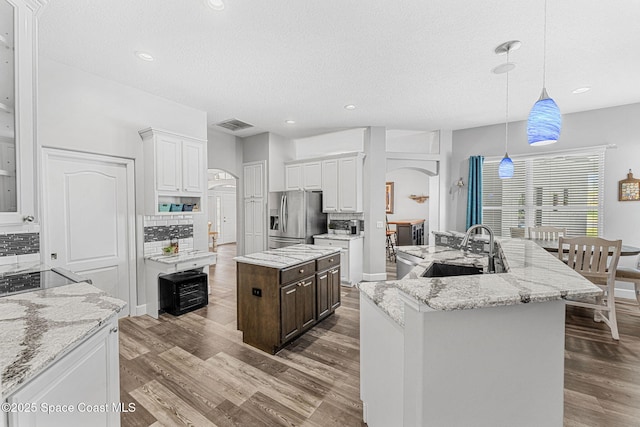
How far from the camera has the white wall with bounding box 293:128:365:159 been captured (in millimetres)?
5551

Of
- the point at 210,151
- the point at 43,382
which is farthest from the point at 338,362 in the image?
the point at 210,151

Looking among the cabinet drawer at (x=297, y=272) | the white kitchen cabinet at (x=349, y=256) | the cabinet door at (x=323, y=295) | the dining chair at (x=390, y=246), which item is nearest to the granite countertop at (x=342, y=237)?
the white kitchen cabinet at (x=349, y=256)

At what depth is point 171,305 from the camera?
11.3 feet

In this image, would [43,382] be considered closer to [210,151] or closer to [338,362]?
[338,362]

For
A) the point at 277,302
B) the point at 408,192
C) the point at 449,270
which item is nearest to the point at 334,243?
the point at 277,302

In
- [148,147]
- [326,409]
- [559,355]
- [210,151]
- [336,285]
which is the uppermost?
[210,151]

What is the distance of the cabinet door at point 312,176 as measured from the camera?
5.29m

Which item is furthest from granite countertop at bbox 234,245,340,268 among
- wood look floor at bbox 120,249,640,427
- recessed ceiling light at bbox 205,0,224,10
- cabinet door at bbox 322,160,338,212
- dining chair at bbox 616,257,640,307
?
dining chair at bbox 616,257,640,307

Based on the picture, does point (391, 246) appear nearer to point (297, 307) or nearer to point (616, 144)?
point (616, 144)

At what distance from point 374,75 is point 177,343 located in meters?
3.62

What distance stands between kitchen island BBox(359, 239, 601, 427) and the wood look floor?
0.98 meters

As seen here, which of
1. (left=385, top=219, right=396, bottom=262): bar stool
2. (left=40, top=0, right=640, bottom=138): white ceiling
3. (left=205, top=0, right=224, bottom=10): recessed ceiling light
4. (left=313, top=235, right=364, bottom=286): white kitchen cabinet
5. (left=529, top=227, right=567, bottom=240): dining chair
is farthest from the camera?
(left=385, top=219, right=396, bottom=262): bar stool

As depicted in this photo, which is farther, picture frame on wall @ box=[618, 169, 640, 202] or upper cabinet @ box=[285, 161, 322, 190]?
upper cabinet @ box=[285, 161, 322, 190]

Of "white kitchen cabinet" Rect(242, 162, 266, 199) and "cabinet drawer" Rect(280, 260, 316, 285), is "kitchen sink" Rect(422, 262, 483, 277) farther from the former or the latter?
"white kitchen cabinet" Rect(242, 162, 266, 199)
